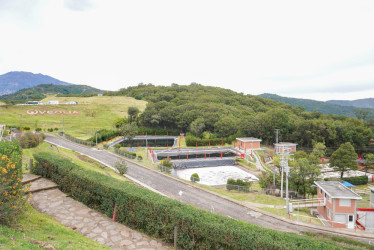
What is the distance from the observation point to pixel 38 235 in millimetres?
7121

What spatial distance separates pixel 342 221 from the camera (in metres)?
20.0

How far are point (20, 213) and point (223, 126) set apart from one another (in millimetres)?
55873

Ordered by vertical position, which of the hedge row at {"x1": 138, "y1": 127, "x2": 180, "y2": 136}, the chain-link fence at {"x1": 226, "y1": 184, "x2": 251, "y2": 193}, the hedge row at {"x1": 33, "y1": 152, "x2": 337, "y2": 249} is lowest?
the chain-link fence at {"x1": 226, "y1": 184, "x2": 251, "y2": 193}

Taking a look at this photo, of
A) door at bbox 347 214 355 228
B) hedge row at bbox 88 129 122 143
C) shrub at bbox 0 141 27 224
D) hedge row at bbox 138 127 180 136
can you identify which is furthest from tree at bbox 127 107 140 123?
shrub at bbox 0 141 27 224

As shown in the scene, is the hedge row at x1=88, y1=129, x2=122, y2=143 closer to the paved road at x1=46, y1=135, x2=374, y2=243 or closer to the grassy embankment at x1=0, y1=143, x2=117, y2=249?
the paved road at x1=46, y1=135, x2=374, y2=243

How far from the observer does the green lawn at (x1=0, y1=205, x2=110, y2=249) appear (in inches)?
235

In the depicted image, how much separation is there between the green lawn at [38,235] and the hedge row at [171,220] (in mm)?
1867

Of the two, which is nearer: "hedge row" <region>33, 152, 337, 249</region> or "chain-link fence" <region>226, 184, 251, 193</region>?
"hedge row" <region>33, 152, 337, 249</region>

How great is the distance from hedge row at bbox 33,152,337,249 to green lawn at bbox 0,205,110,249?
1.87m

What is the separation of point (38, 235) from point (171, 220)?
4.20m

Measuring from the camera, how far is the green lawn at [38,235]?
5980 millimetres

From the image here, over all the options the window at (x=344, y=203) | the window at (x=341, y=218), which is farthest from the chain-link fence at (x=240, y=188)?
the window at (x=344, y=203)

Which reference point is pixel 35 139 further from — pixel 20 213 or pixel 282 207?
pixel 282 207

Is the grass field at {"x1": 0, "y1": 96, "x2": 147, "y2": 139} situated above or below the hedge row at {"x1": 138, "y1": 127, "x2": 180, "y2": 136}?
above
